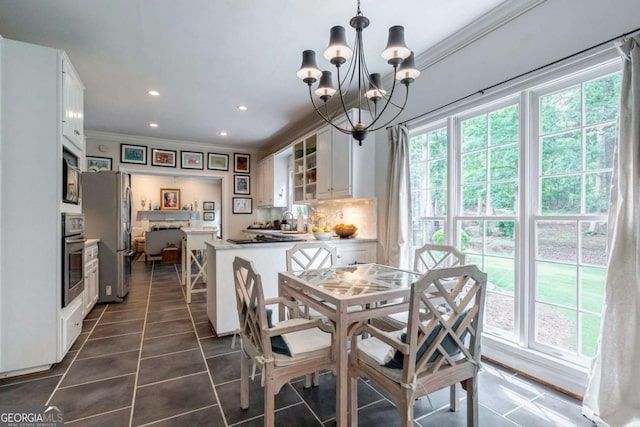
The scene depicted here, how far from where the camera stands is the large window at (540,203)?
196cm

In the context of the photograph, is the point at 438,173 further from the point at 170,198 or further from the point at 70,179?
the point at 170,198

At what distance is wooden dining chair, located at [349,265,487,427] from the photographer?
Result: 4.20ft

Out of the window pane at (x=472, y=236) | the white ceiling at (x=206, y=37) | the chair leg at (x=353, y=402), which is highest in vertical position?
the white ceiling at (x=206, y=37)

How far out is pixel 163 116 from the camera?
15.6ft

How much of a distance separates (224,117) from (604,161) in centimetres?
463

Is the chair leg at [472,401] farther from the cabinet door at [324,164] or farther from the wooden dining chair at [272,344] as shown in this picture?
the cabinet door at [324,164]

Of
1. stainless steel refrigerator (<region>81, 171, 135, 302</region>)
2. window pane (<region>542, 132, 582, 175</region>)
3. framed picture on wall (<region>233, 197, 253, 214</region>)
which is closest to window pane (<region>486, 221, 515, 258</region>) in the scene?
window pane (<region>542, 132, 582, 175</region>)

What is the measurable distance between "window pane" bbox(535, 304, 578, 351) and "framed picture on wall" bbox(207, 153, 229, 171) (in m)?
6.15

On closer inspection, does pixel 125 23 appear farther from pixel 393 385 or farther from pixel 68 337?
pixel 393 385

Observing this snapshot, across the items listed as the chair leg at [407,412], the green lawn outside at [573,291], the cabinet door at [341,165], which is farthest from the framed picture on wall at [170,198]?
the chair leg at [407,412]

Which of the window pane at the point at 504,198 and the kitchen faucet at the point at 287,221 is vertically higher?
the window pane at the point at 504,198

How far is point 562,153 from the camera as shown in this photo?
2111 mm

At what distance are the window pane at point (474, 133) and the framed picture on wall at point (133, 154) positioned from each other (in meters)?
5.87

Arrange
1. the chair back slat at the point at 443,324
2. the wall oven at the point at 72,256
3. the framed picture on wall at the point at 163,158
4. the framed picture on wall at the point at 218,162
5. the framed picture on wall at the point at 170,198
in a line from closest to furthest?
the chair back slat at the point at 443,324
the wall oven at the point at 72,256
the framed picture on wall at the point at 163,158
the framed picture on wall at the point at 218,162
the framed picture on wall at the point at 170,198
